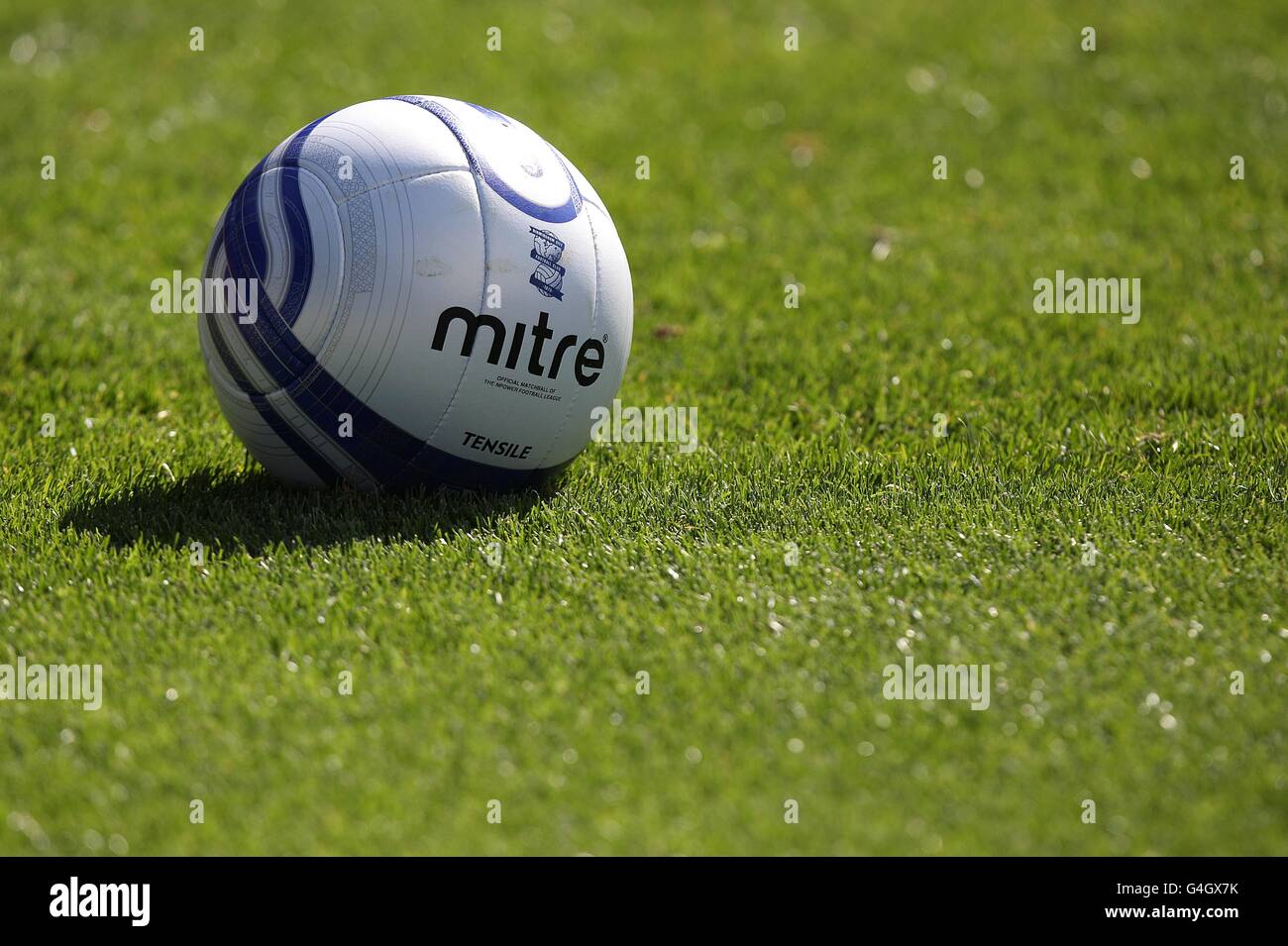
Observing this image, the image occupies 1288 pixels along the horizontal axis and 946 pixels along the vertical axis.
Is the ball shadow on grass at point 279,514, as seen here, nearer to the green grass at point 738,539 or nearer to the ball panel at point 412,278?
the green grass at point 738,539

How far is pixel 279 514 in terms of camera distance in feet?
19.2

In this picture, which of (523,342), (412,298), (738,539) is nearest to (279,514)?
(412,298)

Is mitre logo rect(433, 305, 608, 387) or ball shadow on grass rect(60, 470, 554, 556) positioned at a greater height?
mitre logo rect(433, 305, 608, 387)

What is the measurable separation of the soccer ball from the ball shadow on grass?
0.13 meters

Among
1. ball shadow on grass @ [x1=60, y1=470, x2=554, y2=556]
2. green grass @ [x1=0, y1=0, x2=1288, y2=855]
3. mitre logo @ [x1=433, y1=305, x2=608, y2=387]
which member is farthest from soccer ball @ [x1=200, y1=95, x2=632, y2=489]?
green grass @ [x1=0, y1=0, x2=1288, y2=855]

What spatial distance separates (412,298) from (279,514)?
1.24 meters

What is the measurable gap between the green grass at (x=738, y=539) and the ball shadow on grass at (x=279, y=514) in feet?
0.09

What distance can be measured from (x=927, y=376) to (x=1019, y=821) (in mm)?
3944

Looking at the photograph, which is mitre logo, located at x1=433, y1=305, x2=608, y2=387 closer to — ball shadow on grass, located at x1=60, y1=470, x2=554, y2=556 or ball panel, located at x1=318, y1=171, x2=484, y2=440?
ball panel, located at x1=318, y1=171, x2=484, y2=440

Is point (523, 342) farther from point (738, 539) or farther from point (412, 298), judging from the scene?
point (738, 539)

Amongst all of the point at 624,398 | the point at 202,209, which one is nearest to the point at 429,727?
the point at 624,398

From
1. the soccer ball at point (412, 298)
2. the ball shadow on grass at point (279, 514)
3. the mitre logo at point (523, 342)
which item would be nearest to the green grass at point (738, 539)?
the ball shadow on grass at point (279, 514)

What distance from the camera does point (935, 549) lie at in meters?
5.64

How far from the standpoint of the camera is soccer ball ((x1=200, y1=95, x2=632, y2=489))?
5.43m
